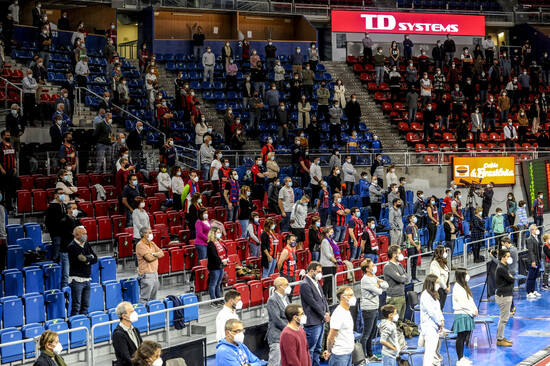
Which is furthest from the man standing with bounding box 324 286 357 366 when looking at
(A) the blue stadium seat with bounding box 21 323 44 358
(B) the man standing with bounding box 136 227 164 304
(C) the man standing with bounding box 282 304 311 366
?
(A) the blue stadium seat with bounding box 21 323 44 358

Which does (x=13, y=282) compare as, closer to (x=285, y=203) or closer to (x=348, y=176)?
(x=285, y=203)

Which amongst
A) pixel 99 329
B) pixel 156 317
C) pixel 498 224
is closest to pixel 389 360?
pixel 156 317

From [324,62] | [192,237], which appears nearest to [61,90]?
[192,237]

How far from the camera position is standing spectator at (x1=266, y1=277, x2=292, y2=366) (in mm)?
9705

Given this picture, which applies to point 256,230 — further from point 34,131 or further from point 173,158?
point 34,131

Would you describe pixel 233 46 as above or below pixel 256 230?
above

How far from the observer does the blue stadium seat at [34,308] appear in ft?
A: 36.5

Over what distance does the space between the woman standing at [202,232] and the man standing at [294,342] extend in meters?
5.44

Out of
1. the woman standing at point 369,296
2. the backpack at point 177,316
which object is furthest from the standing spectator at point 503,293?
the backpack at point 177,316

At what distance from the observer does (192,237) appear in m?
15.3

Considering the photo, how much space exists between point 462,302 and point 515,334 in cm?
291

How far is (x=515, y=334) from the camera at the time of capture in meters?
14.0

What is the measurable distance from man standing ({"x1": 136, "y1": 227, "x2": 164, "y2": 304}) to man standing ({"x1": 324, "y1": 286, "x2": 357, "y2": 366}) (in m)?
3.64

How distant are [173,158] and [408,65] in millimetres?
12849
